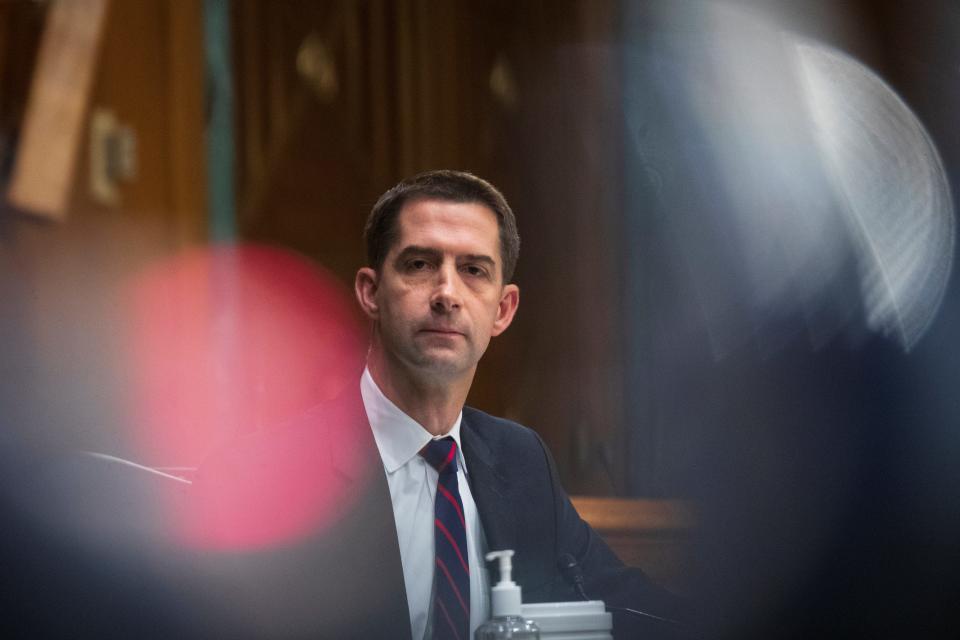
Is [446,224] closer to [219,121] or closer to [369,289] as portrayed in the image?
[369,289]

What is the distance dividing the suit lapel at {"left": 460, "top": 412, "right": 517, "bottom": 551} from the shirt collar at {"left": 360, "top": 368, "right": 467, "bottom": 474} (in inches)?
1.5

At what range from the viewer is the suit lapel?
1.39 metres

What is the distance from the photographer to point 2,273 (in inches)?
91.5

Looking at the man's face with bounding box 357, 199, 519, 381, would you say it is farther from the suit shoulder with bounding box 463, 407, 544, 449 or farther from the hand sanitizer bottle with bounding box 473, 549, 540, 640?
the hand sanitizer bottle with bounding box 473, 549, 540, 640

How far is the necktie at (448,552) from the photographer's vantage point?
4.20ft

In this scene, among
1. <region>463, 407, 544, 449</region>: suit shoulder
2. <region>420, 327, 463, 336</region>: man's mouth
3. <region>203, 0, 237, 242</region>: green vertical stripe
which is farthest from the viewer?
<region>203, 0, 237, 242</region>: green vertical stripe

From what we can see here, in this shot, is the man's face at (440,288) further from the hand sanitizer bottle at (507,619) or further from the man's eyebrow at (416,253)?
the hand sanitizer bottle at (507,619)

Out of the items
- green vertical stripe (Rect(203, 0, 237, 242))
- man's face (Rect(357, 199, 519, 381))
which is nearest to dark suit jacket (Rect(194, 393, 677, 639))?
man's face (Rect(357, 199, 519, 381))

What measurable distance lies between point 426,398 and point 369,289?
0.15m

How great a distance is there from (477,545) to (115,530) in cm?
41

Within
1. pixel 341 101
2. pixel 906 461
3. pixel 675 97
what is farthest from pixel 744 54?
pixel 906 461

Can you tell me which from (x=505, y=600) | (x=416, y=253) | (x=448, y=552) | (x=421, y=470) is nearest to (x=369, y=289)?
(x=416, y=253)

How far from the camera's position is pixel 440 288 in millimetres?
1382

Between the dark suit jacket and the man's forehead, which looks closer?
the dark suit jacket
